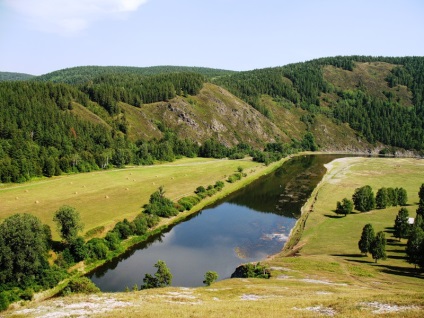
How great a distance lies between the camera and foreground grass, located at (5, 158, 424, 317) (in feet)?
114

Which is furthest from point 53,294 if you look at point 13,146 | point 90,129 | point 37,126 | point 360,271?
point 90,129

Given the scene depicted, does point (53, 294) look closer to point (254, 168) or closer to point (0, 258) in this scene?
point (0, 258)

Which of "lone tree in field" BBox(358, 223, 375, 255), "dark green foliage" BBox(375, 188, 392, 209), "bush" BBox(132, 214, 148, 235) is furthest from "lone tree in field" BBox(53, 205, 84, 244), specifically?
"dark green foliage" BBox(375, 188, 392, 209)

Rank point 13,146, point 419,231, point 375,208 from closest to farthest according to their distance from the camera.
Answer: point 419,231
point 375,208
point 13,146

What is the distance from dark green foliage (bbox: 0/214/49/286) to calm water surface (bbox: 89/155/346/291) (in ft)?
35.4

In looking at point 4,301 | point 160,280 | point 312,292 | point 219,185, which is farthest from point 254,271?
point 219,185

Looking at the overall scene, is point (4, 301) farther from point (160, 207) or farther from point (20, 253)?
point (160, 207)

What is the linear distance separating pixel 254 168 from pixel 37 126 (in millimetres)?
98274

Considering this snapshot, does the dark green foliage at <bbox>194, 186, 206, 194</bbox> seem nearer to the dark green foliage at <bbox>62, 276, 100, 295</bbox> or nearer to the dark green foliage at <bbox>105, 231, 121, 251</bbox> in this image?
the dark green foliage at <bbox>105, 231, 121, 251</bbox>

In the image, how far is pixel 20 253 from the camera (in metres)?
59.2

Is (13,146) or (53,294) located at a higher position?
(13,146)

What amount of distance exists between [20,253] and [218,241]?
44388 mm

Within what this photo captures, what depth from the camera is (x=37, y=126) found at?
14838 cm

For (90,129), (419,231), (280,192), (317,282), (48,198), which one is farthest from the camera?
(90,129)
